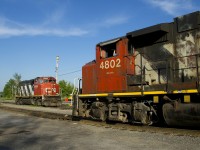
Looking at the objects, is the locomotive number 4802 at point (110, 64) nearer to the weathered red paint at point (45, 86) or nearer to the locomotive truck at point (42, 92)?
the locomotive truck at point (42, 92)

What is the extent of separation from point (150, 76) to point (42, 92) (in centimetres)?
2176

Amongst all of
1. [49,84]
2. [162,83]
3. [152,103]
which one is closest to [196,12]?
[162,83]

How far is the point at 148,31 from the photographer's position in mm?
11008

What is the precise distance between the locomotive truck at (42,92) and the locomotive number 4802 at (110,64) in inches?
719

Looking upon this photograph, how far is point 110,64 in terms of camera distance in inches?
504

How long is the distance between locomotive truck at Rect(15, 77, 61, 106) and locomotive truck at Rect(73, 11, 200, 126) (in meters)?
17.4

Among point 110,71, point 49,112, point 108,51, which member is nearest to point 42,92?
point 49,112

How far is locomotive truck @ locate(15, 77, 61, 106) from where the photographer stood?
3083cm

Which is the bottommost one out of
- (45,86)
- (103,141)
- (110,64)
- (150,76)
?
(103,141)

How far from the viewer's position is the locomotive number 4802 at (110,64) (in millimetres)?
12352

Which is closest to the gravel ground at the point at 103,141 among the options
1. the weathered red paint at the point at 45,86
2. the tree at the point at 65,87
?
the weathered red paint at the point at 45,86

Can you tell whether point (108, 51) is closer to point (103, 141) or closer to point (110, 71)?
point (110, 71)

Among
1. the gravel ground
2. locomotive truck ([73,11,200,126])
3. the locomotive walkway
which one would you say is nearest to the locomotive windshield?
locomotive truck ([73,11,200,126])

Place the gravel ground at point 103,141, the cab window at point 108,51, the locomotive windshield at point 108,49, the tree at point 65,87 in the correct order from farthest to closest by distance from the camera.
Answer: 1. the tree at point 65,87
2. the cab window at point 108,51
3. the locomotive windshield at point 108,49
4. the gravel ground at point 103,141
